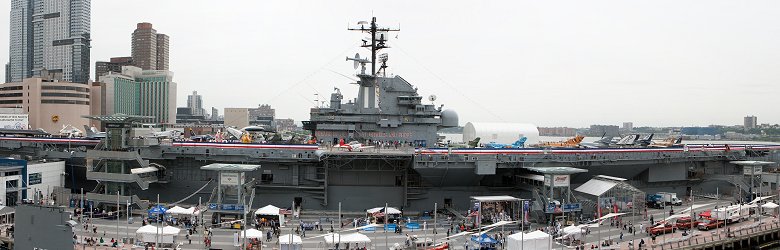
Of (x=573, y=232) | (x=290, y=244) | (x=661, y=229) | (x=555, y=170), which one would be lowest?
(x=661, y=229)

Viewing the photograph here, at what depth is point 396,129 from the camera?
4331cm

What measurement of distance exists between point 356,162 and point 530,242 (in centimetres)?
1413

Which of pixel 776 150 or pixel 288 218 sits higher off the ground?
pixel 776 150

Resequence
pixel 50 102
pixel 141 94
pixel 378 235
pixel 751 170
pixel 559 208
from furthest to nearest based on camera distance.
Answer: pixel 141 94, pixel 50 102, pixel 751 170, pixel 559 208, pixel 378 235

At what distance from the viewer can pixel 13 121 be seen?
3199 inches

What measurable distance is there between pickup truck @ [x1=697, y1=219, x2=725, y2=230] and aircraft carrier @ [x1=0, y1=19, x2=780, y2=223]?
6928mm

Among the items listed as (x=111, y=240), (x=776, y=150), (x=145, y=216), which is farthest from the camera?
(x=776, y=150)

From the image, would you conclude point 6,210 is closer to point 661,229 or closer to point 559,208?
point 559,208

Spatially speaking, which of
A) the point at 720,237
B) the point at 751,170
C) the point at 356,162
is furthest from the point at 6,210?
the point at 751,170

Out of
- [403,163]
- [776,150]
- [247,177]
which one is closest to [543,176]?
[403,163]

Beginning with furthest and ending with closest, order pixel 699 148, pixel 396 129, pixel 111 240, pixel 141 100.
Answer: pixel 141 100
pixel 699 148
pixel 396 129
pixel 111 240

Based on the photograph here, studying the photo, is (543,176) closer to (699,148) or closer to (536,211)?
(536,211)

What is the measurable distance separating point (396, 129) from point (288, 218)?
10.8 meters

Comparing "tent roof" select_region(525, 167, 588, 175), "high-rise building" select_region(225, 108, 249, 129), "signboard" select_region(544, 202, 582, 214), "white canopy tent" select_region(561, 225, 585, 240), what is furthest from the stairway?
"high-rise building" select_region(225, 108, 249, 129)
